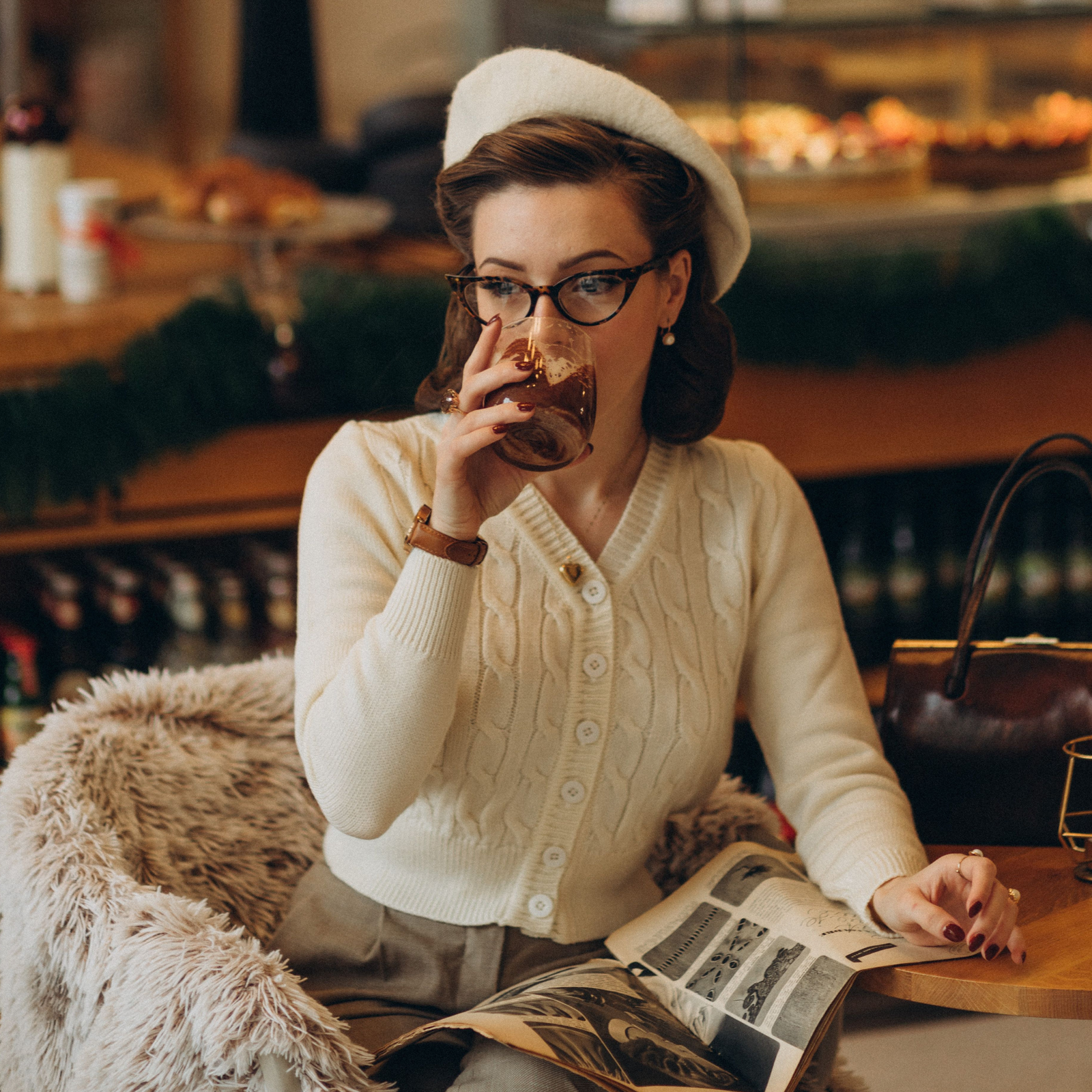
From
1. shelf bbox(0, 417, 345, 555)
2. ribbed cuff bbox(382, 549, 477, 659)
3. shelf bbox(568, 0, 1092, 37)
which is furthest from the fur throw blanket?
shelf bbox(568, 0, 1092, 37)

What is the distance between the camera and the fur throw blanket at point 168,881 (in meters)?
1.06

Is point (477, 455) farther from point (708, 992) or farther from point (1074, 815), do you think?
point (1074, 815)

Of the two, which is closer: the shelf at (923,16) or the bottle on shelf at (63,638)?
the bottle on shelf at (63,638)

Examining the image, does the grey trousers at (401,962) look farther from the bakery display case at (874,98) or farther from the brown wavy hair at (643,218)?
the bakery display case at (874,98)

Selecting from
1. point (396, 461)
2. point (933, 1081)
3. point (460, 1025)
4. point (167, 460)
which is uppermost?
point (396, 461)

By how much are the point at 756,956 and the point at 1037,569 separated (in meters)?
1.84

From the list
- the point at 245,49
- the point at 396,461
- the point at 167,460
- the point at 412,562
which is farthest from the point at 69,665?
the point at 245,49

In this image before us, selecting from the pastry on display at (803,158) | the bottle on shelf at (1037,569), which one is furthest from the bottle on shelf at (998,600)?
the pastry on display at (803,158)

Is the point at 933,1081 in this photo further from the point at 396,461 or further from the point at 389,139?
the point at 389,139

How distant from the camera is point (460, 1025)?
41.1 inches

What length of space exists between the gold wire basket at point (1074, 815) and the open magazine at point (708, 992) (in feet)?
0.81

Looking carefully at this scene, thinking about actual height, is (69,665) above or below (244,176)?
below

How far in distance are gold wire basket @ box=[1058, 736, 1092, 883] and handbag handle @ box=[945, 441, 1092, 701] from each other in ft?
0.38

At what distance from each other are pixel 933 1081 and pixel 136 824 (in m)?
1.40
